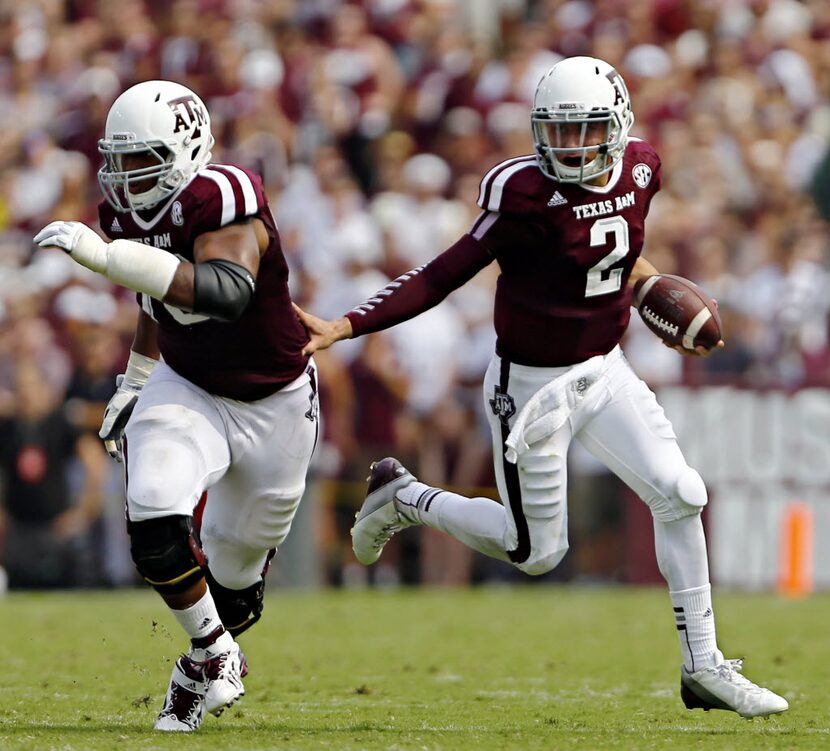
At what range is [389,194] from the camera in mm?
11906

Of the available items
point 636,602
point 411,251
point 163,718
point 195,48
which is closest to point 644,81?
point 411,251

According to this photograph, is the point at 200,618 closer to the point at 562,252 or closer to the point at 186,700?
the point at 186,700

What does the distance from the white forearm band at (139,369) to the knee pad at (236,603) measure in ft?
2.09

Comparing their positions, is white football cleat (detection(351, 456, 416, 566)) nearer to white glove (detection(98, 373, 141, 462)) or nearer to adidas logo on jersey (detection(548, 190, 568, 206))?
white glove (detection(98, 373, 141, 462))

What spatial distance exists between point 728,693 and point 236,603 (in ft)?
5.22

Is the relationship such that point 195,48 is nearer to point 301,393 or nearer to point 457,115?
point 457,115

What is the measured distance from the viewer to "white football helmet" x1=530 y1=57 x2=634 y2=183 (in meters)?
5.18

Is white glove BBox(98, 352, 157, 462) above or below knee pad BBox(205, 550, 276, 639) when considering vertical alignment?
above

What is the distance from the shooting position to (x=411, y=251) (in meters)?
11.4

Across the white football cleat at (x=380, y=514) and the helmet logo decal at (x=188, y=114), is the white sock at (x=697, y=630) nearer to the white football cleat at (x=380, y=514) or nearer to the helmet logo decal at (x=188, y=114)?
the white football cleat at (x=380, y=514)

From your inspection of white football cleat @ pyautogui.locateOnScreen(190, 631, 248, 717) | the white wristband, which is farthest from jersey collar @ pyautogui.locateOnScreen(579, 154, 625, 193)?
white football cleat @ pyautogui.locateOnScreen(190, 631, 248, 717)

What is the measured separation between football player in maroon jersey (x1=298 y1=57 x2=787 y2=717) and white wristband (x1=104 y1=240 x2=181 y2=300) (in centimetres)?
65

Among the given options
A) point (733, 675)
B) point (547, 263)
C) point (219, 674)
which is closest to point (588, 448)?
point (547, 263)

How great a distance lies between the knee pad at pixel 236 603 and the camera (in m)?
5.57
